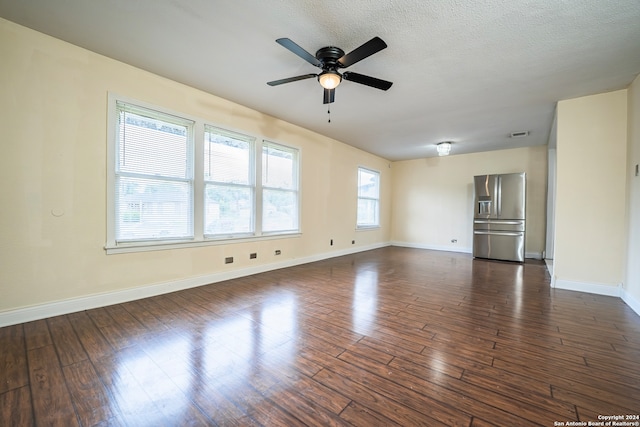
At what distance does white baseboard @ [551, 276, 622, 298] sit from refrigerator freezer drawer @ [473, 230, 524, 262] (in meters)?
2.17

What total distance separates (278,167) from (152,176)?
6.91ft

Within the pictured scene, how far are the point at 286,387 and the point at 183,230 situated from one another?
2.72 metres

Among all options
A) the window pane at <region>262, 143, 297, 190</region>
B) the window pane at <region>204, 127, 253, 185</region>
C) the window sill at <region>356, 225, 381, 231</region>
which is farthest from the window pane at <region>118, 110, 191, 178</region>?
the window sill at <region>356, 225, 381, 231</region>

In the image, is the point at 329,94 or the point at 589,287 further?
the point at 589,287

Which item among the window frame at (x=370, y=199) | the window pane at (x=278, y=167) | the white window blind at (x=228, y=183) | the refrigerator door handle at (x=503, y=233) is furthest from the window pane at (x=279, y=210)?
the refrigerator door handle at (x=503, y=233)

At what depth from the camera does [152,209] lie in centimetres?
324

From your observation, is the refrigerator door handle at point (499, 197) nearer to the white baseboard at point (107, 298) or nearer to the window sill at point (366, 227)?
the window sill at point (366, 227)

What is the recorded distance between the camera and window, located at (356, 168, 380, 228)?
7.08m

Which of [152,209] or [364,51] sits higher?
[364,51]

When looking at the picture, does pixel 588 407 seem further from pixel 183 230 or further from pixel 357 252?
pixel 357 252

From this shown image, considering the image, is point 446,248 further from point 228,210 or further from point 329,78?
point 329,78

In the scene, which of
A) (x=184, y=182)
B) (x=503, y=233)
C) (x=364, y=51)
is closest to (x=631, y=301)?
(x=503, y=233)

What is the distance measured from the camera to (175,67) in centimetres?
300

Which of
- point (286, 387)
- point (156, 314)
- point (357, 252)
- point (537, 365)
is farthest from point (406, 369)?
point (357, 252)
